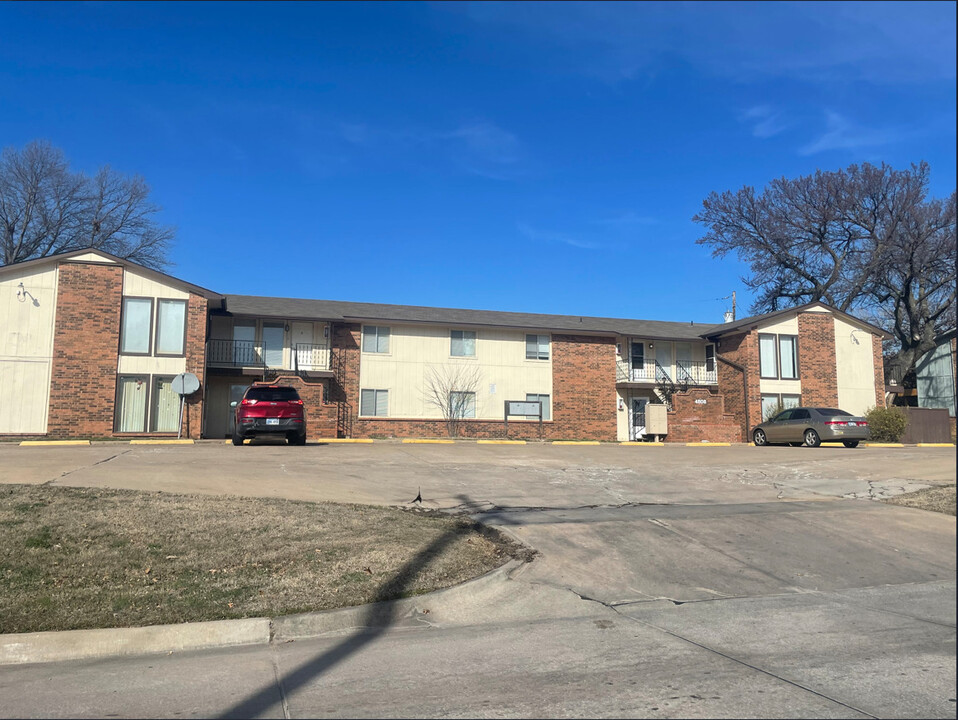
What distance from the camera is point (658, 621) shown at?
6.09 metres

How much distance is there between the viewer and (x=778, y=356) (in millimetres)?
32531

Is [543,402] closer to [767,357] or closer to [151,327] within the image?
[767,357]

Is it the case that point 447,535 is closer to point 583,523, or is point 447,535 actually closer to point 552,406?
point 583,523

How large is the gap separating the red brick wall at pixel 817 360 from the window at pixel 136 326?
28019 mm

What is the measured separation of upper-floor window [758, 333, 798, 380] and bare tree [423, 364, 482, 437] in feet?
43.5

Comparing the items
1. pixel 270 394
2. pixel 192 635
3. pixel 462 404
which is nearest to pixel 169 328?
pixel 270 394

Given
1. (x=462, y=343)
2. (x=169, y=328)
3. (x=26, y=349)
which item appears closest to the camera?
(x=26, y=349)

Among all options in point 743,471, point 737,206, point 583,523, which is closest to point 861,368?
point 737,206

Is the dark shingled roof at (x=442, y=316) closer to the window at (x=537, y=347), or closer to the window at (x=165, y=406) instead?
the window at (x=537, y=347)

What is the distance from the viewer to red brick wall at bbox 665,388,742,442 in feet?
98.0

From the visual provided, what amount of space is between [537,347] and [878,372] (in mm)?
16705

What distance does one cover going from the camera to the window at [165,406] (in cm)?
2500

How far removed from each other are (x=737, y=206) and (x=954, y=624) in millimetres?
45775

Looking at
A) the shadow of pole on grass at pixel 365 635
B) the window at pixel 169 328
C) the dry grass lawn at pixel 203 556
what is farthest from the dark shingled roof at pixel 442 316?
the shadow of pole on grass at pixel 365 635
